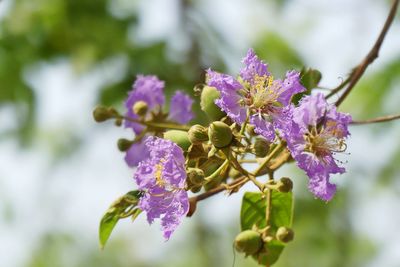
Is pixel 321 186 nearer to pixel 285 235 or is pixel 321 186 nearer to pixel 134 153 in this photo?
pixel 285 235

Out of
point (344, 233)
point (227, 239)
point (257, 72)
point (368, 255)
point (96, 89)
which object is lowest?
point (368, 255)

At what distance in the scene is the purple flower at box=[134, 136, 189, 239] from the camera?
1.42 metres

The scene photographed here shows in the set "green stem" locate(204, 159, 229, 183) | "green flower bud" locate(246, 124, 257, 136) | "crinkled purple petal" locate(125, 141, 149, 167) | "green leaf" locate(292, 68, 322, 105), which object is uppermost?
"green flower bud" locate(246, 124, 257, 136)

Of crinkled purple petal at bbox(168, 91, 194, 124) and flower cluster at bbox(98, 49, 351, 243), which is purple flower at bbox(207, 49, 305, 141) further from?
crinkled purple petal at bbox(168, 91, 194, 124)

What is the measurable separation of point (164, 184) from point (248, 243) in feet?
0.69

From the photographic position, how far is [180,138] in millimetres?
1438

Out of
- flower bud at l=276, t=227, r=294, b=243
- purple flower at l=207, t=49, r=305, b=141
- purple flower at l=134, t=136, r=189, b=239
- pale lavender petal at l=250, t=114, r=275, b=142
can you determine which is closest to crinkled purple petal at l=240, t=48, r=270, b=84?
purple flower at l=207, t=49, r=305, b=141

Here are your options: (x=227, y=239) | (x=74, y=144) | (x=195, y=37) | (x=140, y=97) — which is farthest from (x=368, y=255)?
(x=140, y=97)

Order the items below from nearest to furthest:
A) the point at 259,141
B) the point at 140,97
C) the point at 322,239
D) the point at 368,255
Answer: the point at 259,141
the point at 140,97
the point at 322,239
the point at 368,255

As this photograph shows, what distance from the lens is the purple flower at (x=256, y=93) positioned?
1.40 metres

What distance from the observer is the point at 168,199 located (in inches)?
57.6

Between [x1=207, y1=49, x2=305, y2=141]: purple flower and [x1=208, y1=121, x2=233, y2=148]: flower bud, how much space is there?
0.20ft

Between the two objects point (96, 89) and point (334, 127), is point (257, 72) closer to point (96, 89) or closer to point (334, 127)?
point (334, 127)

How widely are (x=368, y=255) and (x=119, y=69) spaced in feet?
14.8
